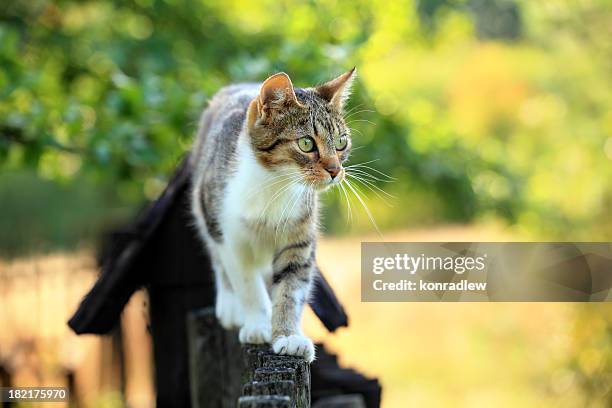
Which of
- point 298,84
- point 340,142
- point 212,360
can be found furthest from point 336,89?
point 298,84

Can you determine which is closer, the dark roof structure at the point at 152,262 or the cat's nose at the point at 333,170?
the cat's nose at the point at 333,170

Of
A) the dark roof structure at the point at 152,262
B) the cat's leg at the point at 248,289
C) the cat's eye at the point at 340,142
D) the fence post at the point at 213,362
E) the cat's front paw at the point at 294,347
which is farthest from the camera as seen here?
the dark roof structure at the point at 152,262

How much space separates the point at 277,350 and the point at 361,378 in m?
1.39

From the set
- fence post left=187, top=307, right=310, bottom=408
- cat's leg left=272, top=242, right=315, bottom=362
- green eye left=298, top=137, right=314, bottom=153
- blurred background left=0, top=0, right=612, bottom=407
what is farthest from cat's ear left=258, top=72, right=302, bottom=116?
fence post left=187, top=307, right=310, bottom=408

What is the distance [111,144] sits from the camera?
14.9ft

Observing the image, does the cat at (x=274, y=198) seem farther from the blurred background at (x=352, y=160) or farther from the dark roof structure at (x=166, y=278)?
the blurred background at (x=352, y=160)

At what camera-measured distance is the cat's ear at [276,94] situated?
8.55 feet

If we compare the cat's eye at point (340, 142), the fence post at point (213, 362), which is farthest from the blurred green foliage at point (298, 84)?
the cat's eye at point (340, 142)

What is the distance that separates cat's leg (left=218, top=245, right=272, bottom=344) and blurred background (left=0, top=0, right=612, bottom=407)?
0.70m

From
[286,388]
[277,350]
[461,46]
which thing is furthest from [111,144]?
[461,46]

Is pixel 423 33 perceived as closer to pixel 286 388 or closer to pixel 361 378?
pixel 361 378

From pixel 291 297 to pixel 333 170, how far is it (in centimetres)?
44

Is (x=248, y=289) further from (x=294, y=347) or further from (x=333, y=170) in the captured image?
(x=333, y=170)

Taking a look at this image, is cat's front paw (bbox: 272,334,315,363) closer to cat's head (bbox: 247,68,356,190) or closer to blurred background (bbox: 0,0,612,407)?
cat's head (bbox: 247,68,356,190)
